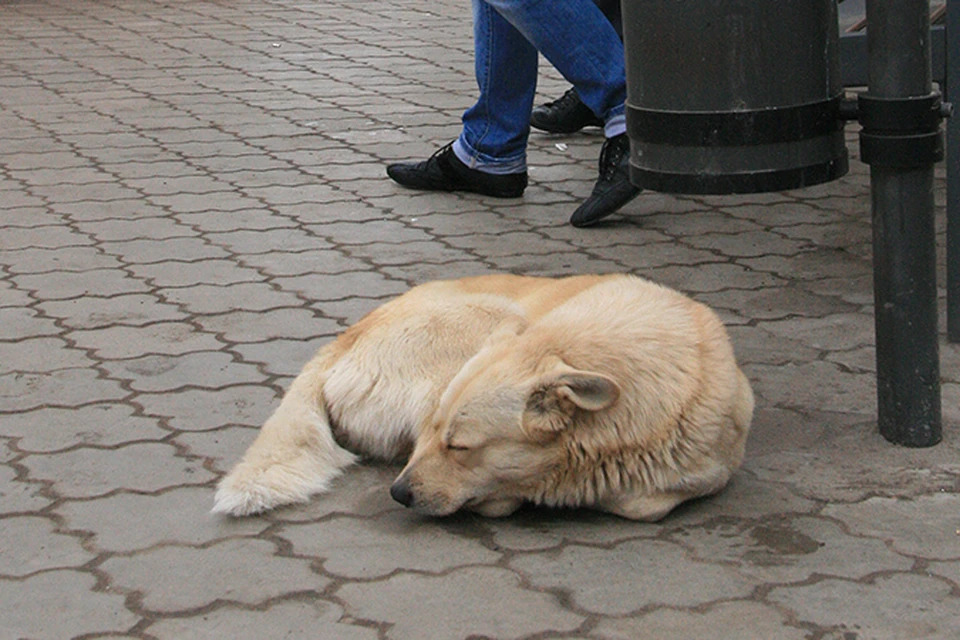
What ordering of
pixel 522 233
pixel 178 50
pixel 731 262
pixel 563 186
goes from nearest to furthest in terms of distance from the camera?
pixel 731 262 < pixel 522 233 < pixel 563 186 < pixel 178 50

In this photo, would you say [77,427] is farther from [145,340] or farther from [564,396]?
[564,396]

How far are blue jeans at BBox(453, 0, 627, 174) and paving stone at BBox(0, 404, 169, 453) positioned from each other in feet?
8.19

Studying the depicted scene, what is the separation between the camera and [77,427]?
12.6 ft

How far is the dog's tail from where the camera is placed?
3168 mm

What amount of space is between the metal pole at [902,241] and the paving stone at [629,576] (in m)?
0.86

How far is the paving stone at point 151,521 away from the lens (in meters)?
3.14

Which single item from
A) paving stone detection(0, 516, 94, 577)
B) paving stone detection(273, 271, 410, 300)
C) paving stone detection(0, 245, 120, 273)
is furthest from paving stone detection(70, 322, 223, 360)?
paving stone detection(0, 516, 94, 577)

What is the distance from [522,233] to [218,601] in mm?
3085

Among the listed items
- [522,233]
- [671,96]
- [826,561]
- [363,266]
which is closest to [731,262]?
[522,233]

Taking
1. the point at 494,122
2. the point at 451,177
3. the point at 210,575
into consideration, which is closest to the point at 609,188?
the point at 494,122

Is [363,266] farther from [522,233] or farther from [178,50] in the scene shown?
[178,50]

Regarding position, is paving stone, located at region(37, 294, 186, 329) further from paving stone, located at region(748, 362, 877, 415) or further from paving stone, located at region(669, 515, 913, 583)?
paving stone, located at region(669, 515, 913, 583)

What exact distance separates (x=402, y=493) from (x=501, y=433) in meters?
0.26

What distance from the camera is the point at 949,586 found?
2.83 m
